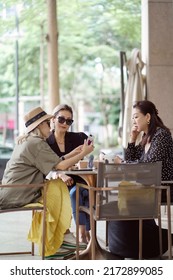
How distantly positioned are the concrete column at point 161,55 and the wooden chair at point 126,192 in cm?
295

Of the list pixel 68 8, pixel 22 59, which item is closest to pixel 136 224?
pixel 68 8

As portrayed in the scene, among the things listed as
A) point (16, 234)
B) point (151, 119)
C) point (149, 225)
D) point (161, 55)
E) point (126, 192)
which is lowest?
point (16, 234)

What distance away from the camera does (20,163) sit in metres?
4.64

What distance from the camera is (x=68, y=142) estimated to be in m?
5.54

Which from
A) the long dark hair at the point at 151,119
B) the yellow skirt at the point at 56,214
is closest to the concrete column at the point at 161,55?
the long dark hair at the point at 151,119

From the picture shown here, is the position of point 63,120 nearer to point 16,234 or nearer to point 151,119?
point 151,119

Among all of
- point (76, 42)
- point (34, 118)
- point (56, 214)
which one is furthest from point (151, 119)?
point (76, 42)

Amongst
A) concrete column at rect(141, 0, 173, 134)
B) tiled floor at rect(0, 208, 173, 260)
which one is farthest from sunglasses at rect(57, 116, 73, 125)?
concrete column at rect(141, 0, 173, 134)

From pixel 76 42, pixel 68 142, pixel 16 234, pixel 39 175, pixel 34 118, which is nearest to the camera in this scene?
pixel 39 175

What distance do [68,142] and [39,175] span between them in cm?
93

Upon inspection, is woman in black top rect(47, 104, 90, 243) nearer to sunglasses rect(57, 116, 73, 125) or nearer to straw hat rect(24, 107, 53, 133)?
sunglasses rect(57, 116, 73, 125)

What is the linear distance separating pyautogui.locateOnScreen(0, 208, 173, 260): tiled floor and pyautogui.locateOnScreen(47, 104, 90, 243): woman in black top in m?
0.25

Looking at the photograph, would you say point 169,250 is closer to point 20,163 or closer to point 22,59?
point 20,163

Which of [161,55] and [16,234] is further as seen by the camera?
[161,55]
